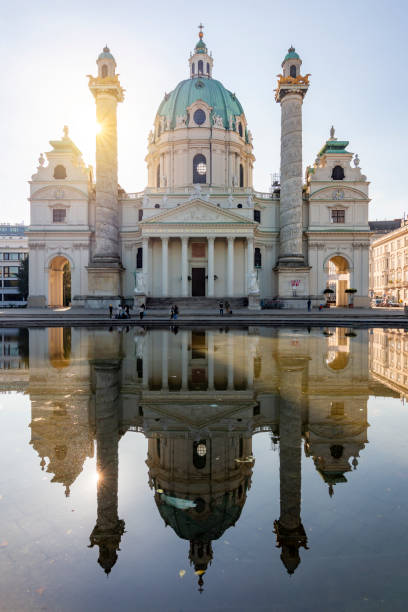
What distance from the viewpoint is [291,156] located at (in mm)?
47938

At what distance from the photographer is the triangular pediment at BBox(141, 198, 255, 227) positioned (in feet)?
156

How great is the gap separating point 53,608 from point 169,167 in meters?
60.9

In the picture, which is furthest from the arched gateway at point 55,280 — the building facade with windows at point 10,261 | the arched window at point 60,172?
the building facade with windows at point 10,261

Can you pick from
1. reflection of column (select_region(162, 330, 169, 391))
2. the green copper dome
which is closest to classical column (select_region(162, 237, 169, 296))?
the green copper dome

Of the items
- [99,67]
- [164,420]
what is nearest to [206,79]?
[99,67]

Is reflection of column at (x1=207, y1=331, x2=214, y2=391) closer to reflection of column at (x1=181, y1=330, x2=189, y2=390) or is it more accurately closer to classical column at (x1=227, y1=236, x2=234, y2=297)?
reflection of column at (x1=181, y1=330, x2=189, y2=390)

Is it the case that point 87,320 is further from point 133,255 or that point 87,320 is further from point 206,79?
point 206,79

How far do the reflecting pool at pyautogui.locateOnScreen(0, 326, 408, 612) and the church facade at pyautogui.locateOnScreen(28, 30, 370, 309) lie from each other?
119 feet

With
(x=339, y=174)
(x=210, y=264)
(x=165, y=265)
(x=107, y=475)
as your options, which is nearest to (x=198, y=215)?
(x=210, y=264)

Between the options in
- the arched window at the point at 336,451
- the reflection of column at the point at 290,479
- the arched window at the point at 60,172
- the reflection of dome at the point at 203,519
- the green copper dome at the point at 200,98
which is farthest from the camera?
the green copper dome at the point at 200,98

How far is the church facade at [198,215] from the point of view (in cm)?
4791

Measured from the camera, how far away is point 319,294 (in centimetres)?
5284

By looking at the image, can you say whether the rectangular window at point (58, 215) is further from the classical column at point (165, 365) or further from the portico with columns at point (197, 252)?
the classical column at point (165, 365)

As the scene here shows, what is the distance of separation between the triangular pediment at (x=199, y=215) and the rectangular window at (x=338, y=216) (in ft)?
46.2
